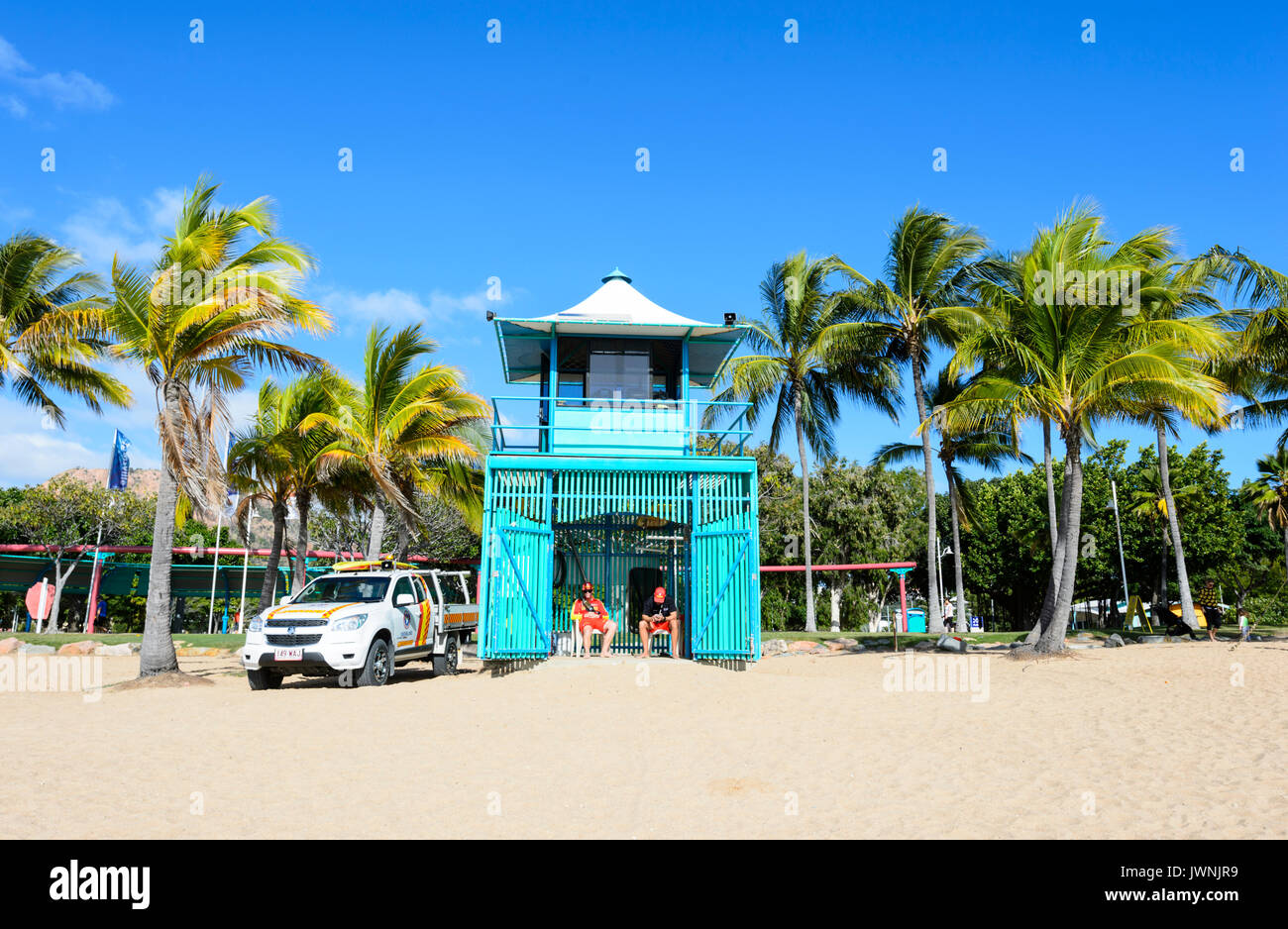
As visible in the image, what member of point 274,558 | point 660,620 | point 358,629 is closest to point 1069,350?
point 660,620

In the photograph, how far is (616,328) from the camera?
51.8 feet

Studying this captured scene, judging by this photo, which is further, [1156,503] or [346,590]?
[1156,503]

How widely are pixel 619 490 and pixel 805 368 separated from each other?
665 inches

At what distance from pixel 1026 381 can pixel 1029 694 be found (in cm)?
879

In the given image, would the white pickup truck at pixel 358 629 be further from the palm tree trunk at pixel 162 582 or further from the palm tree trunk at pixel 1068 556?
the palm tree trunk at pixel 1068 556

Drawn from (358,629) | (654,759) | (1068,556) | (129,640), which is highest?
(1068,556)

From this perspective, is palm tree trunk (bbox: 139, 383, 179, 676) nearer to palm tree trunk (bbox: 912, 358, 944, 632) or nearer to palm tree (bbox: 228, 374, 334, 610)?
palm tree (bbox: 228, 374, 334, 610)

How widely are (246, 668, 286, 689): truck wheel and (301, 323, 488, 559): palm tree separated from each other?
603 cm

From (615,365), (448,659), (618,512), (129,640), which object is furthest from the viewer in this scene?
(129,640)

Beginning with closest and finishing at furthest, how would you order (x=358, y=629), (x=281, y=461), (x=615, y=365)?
(x=358, y=629), (x=615, y=365), (x=281, y=461)

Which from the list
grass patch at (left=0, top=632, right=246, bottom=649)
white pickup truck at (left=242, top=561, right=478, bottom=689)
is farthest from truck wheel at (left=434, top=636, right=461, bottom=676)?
grass patch at (left=0, top=632, right=246, bottom=649)

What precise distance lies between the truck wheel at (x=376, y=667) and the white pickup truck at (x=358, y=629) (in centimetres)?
2

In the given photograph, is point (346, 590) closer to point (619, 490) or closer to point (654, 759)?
point (619, 490)

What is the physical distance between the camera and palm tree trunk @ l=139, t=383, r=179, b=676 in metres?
15.3
